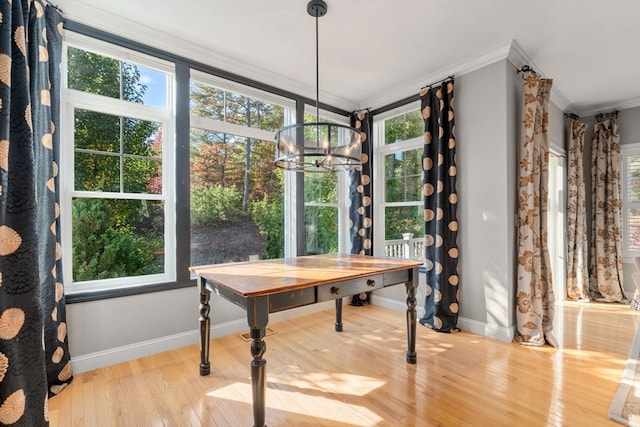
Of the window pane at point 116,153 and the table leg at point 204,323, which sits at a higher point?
the window pane at point 116,153

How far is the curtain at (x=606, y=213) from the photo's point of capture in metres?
4.15

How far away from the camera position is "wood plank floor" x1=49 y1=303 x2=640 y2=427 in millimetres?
1775

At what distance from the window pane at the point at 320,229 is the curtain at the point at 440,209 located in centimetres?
130

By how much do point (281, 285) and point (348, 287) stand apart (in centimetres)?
54

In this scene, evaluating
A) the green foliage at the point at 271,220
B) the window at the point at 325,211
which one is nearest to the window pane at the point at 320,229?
the window at the point at 325,211

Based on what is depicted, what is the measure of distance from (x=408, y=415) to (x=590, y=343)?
222 centimetres

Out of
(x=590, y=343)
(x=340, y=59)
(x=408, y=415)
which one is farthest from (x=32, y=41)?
(x=590, y=343)

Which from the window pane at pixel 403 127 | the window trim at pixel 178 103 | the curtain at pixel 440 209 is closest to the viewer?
the window trim at pixel 178 103

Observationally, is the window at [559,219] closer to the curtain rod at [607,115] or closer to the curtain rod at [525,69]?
the curtain rod at [607,115]

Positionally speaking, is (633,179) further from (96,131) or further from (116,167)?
(96,131)

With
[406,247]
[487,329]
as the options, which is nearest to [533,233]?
[487,329]

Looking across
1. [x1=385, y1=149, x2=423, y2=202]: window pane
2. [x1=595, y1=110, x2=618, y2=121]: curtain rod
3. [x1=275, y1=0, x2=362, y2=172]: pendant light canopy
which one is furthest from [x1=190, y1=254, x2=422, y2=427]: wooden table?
[x1=595, y1=110, x2=618, y2=121]: curtain rod

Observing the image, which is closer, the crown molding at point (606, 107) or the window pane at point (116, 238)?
the window pane at point (116, 238)

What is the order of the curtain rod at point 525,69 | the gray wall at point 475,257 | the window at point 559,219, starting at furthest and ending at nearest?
the window at point 559,219
the curtain rod at point 525,69
the gray wall at point 475,257
